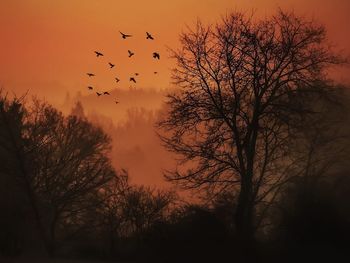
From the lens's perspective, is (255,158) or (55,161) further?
(55,161)

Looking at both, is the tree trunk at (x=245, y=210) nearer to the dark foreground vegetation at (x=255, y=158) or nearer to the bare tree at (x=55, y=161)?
the dark foreground vegetation at (x=255, y=158)

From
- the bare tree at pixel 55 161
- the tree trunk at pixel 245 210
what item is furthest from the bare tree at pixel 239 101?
the bare tree at pixel 55 161

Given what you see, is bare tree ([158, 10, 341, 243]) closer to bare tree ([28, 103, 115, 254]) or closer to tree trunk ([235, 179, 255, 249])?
tree trunk ([235, 179, 255, 249])

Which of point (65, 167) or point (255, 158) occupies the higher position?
point (65, 167)

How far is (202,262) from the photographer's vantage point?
61.3 ft

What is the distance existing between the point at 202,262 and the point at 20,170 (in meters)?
23.7

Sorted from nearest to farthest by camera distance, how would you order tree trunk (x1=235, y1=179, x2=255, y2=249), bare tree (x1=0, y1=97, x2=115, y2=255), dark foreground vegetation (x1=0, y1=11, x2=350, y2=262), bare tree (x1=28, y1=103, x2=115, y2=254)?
dark foreground vegetation (x1=0, y1=11, x2=350, y2=262) < tree trunk (x1=235, y1=179, x2=255, y2=249) < bare tree (x1=0, y1=97, x2=115, y2=255) < bare tree (x1=28, y1=103, x2=115, y2=254)

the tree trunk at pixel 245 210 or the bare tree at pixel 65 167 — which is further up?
the bare tree at pixel 65 167

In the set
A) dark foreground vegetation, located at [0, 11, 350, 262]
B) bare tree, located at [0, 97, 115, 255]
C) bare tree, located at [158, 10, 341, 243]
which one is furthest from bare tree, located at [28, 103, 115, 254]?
bare tree, located at [158, 10, 341, 243]

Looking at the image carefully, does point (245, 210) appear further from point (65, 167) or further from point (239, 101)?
point (65, 167)

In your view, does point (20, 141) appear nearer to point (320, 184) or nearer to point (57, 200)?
point (57, 200)

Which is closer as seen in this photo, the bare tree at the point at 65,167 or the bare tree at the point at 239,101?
the bare tree at the point at 239,101

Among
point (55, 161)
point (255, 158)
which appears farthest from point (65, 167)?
point (255, 158)

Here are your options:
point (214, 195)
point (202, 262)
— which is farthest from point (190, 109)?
point (202, 262)
